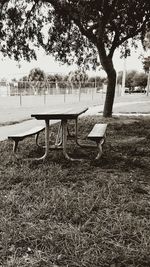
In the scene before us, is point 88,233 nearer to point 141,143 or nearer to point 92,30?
point 141,143

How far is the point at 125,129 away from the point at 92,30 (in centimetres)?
464

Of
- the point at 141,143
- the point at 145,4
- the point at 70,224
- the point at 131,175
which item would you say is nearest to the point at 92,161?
the point at 131,175

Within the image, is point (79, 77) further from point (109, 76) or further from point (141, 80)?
point (109, 76)

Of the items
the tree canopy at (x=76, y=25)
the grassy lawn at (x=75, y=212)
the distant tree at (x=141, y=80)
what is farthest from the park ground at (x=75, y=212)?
the distant tree at (x=141, y=80)

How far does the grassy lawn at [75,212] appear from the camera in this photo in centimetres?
261

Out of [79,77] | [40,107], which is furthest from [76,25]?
[79,77]

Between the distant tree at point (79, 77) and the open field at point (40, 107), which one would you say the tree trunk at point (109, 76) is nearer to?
the distant tree at point (79, 77)

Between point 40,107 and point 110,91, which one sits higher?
point 110,91

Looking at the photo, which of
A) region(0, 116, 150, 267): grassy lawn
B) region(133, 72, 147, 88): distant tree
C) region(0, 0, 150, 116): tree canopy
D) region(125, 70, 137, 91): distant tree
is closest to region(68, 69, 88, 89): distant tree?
region(0, 0, 150, 116): tree canopy

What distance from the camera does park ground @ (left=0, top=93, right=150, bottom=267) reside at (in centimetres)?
261

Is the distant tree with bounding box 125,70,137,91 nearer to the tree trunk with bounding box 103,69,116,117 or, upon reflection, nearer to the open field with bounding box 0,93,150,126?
the open field with bounding box 0,93,150,126

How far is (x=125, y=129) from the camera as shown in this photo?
10.1 metres

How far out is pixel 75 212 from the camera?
3.44 metres

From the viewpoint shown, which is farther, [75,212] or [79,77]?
[79,77]
